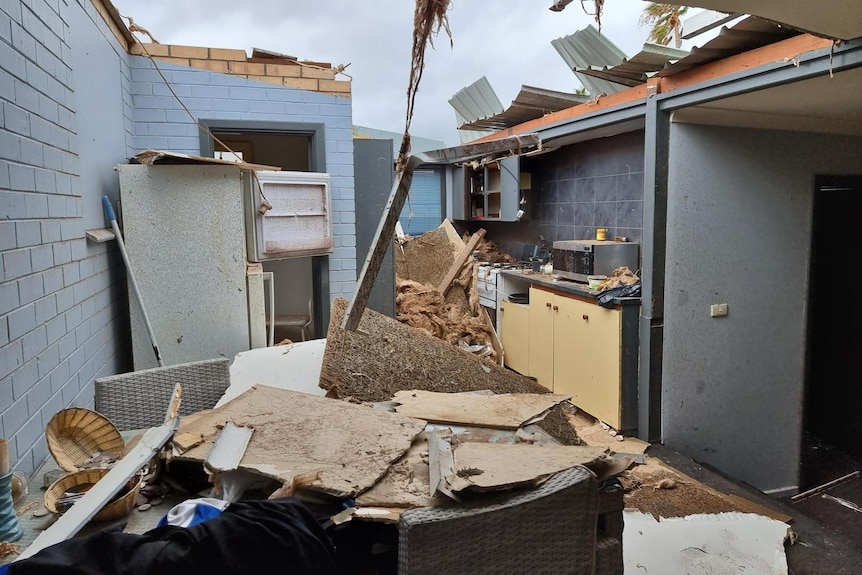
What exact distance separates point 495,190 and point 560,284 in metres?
2.44

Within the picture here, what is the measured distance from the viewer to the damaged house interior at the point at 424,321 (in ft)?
5.07

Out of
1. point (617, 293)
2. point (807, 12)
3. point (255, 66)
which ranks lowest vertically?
point (617, 293)

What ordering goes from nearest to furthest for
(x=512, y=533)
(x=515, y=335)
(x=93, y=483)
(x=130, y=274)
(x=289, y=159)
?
(x=512, y=533) < (x=93, y=483) < (x=130, y=274) < (x=515, y=335) < (x=289, y=159)

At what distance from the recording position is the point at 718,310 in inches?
164

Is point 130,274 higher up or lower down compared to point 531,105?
lower down

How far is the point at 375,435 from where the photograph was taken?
1.88m

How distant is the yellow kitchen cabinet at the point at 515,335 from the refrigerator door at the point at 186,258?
288 cm

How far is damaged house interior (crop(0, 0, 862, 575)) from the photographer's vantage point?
154 cm

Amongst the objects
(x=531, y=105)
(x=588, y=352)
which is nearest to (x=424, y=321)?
(x=588, y=352)

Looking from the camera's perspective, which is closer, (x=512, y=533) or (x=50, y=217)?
(x=512, y=533)

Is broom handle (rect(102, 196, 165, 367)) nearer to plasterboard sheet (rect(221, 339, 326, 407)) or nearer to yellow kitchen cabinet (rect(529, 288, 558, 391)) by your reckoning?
plasterboard sheet (rect(221, 339, 326, 407))

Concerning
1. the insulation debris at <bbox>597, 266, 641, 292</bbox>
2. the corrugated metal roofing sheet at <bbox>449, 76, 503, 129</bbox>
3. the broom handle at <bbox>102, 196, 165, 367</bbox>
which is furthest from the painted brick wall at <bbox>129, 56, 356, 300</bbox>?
the corrugated metal roofing sheet at <bbox>449, 76, 503, 129</bbox>

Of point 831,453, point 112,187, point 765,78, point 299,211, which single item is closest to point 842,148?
point 765,78

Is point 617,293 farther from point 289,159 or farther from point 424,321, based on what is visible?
point 289,159
